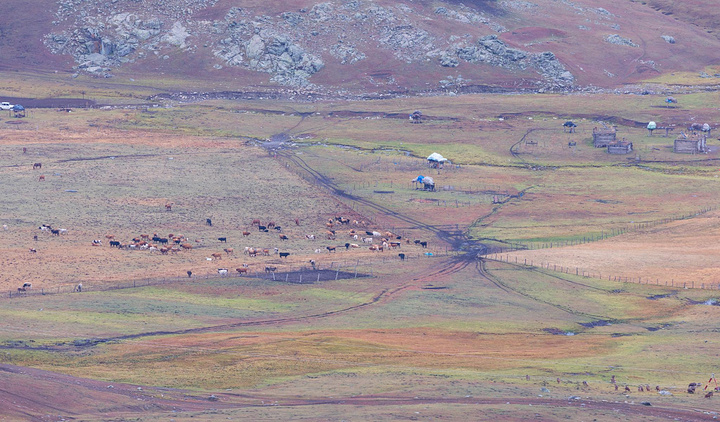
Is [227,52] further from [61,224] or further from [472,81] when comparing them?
[61,224]

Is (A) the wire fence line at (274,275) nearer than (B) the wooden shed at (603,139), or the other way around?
(A) the wire fence line at (274,275)

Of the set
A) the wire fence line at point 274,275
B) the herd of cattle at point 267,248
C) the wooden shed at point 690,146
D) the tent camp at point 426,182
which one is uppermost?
the wooden shed at point 690,146

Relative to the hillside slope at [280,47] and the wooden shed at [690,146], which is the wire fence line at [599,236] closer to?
the wooden shed at [690,146]

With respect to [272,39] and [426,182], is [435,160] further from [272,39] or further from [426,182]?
[272,39]

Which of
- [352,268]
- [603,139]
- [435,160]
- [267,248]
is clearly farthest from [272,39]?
[352,268]

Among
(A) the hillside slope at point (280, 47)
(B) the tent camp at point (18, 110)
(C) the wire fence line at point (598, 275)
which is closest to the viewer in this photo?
(C) the wire fence line at point (598, 275)

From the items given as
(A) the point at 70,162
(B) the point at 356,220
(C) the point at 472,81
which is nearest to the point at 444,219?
(B) the point at 356,220

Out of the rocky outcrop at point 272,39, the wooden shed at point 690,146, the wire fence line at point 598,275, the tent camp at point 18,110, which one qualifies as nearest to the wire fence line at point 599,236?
the wire fence line at point 598,275
